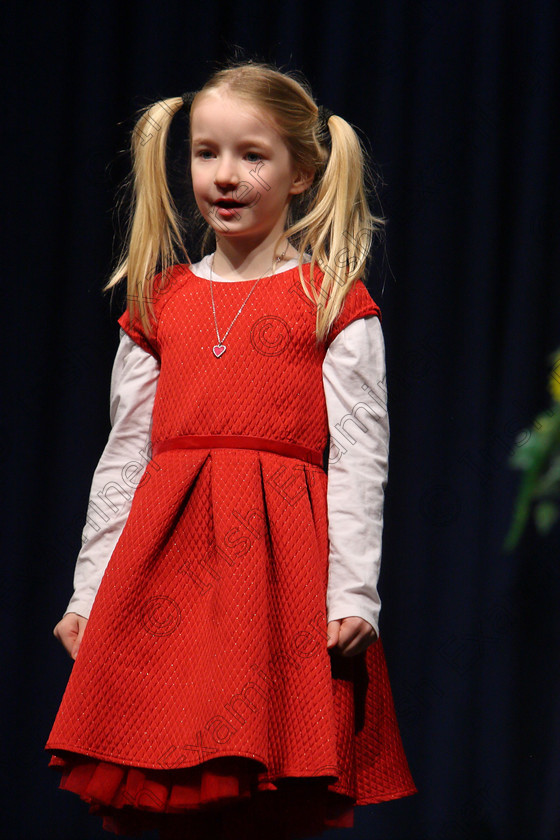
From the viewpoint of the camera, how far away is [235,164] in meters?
1.39

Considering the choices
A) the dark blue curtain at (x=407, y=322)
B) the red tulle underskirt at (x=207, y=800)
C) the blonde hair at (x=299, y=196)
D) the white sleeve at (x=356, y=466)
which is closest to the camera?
the red tulle underskirt at (x=207, y=800)

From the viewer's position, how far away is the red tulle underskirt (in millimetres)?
1193

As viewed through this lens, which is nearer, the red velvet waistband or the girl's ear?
the red velvet waistband

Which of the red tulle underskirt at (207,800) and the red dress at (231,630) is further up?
the red dress at (231,630)

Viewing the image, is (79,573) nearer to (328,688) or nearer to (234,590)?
(234,590)

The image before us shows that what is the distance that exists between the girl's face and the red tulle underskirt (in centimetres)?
70

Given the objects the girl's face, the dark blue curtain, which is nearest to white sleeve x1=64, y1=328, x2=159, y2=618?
the girl's face

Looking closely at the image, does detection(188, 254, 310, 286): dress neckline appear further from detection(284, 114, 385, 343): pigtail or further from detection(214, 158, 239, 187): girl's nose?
detection(214, 158, 239, 187): girl's nose

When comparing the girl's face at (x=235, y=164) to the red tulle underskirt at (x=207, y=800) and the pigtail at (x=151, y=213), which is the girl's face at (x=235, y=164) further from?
the red tulle underskirt at (x=207, y=800)

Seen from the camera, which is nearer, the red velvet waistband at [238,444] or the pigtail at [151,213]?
the red velvet waistband at [238,444]

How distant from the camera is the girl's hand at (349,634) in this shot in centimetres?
128

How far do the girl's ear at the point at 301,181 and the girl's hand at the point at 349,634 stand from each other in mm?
607
